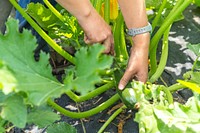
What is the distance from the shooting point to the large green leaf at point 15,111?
1071 mm

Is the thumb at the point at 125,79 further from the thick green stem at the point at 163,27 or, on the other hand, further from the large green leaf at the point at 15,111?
the large green leaf at the point at 15,111

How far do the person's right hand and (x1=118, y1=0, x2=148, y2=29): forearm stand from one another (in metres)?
0.09

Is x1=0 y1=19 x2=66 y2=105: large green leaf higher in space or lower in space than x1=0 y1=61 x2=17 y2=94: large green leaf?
lower

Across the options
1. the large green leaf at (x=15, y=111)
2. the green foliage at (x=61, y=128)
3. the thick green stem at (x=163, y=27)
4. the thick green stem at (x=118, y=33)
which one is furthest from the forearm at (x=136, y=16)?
the large green leaf at (x=15, y=111)

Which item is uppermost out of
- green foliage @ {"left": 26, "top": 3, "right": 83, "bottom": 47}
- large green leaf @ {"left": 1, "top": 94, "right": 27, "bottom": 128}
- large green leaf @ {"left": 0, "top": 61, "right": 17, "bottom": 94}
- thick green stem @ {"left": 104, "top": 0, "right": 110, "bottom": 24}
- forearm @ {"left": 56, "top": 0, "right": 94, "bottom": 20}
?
large green leaf @ {"left": 0, "top": 61, "right": 17, "bottom": 94}

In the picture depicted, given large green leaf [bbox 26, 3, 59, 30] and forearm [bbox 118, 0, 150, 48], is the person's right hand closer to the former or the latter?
forearm [bbox 118, 0, 150, 48]

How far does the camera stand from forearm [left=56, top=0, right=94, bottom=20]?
142 centimetres

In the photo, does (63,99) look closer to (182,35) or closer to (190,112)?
(182,35)

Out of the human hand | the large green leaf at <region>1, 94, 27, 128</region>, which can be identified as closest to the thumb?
the human hand

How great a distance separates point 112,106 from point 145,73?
34 cm

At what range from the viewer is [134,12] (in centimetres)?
158

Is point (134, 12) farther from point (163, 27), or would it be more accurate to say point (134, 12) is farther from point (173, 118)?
point (173, 118)

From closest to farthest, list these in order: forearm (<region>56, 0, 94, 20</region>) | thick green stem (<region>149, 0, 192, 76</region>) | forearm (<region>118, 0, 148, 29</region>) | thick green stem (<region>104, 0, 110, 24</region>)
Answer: forearm (<region>56, 0, 94, 20</region>)
forearm (<region>118, 0, 148, 29</region>)
thick green stem (<region>149, 0, 192, 76</region>)
thick green stem (<region>104, 0, 110, 24</region>)

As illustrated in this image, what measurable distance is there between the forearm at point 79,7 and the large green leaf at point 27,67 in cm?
22
